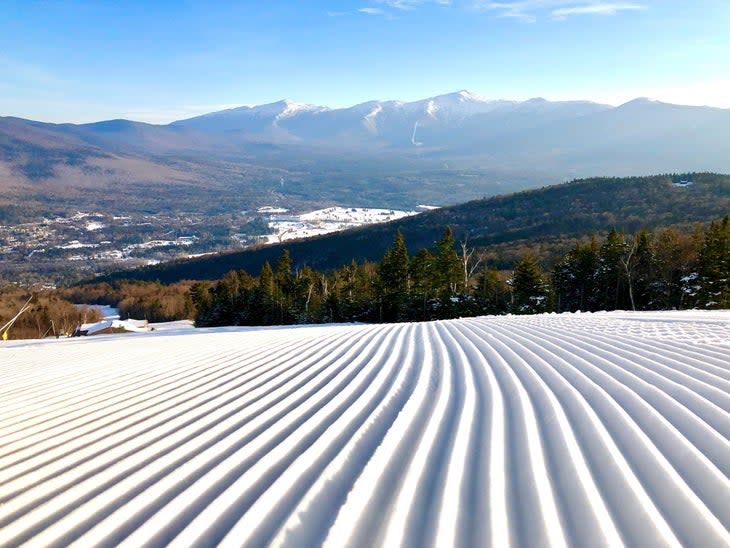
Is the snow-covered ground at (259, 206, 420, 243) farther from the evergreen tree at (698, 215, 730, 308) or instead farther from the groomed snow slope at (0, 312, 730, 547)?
the groomed snow slope at (0, 312, 730, 547)

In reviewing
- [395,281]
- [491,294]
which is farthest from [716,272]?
[395,281]

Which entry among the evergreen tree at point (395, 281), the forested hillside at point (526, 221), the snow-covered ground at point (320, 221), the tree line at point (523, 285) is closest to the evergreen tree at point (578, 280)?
the tree line at point (523, 285)

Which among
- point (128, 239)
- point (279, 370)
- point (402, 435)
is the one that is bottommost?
point (128, 239)

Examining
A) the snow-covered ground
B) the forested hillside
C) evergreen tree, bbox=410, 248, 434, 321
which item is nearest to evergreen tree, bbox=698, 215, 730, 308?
evergreen tree, bbox=410, 248, 434, 321

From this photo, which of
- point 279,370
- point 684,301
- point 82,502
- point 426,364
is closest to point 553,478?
point 82,502

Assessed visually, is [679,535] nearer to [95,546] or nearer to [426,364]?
[95,546]

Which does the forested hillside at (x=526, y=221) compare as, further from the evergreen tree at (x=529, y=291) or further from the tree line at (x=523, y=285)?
the evergreen tree at (x=529, y=291)
